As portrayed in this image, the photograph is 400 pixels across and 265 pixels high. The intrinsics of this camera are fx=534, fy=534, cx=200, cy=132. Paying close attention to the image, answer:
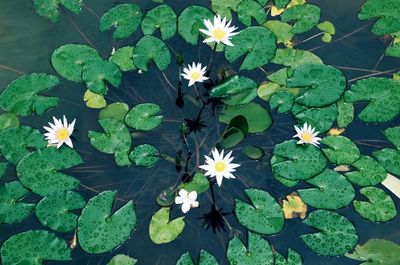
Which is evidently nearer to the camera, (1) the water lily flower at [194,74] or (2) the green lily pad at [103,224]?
(2) the green lily pad at [103,224]

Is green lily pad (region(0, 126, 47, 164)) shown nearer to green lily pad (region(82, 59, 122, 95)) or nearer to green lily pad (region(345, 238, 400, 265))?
green lily pad (region(82, 59, 122, 95))

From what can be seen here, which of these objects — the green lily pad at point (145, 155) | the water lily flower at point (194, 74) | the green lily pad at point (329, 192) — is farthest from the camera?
the water lily flower at point (194, 74)

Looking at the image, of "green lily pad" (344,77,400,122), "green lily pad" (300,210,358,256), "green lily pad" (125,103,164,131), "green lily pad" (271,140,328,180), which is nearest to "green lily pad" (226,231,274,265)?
"green lily pad" (300,210,358,256)

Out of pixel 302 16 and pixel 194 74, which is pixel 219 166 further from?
pixel 302 16

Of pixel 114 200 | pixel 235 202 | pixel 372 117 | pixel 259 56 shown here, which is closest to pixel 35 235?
pixel 114 200

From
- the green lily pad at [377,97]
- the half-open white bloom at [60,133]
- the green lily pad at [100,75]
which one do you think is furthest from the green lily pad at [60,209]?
the green lily pad at [377,97]

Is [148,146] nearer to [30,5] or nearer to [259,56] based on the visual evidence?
[259,56]

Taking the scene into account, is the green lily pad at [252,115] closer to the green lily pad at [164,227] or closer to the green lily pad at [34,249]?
the green lily pad at [164,227]
